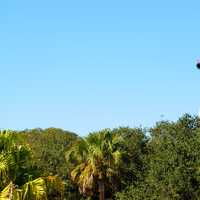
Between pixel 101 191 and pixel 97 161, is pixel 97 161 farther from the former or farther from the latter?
pixel 101 191

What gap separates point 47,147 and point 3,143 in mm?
36935

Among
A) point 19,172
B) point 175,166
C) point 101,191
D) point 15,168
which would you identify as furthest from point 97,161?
point 15,168

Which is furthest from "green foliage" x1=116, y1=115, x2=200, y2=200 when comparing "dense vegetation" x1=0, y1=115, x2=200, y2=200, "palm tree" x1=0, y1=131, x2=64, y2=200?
"palm tree" x1=0, y1=131, x2=64, y2=200

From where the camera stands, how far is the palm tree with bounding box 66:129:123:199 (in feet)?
128

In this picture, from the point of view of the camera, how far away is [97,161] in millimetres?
39281

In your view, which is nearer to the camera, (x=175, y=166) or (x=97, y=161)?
(x=175, y=166)

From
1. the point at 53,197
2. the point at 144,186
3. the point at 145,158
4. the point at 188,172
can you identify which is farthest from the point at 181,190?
the point at 53,197

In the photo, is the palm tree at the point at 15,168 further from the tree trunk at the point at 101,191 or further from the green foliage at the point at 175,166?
the tree trunk at the point at 101,191

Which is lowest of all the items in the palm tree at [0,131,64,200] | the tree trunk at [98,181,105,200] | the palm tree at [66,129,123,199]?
the palm tree at [0,131,64,200]

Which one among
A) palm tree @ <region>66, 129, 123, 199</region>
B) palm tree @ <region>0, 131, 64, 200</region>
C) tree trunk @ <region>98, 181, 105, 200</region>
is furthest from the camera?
palm tree @ <region>66, 129, 123, 199</region>

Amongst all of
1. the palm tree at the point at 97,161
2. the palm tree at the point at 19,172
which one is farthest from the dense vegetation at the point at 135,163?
the palm tree at the point at 19,172

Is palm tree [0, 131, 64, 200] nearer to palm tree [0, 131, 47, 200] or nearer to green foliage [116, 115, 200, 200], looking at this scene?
palm tree [0, 131, 47, 200]

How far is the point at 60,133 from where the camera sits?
60.5 m

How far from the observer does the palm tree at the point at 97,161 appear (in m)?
38.9
